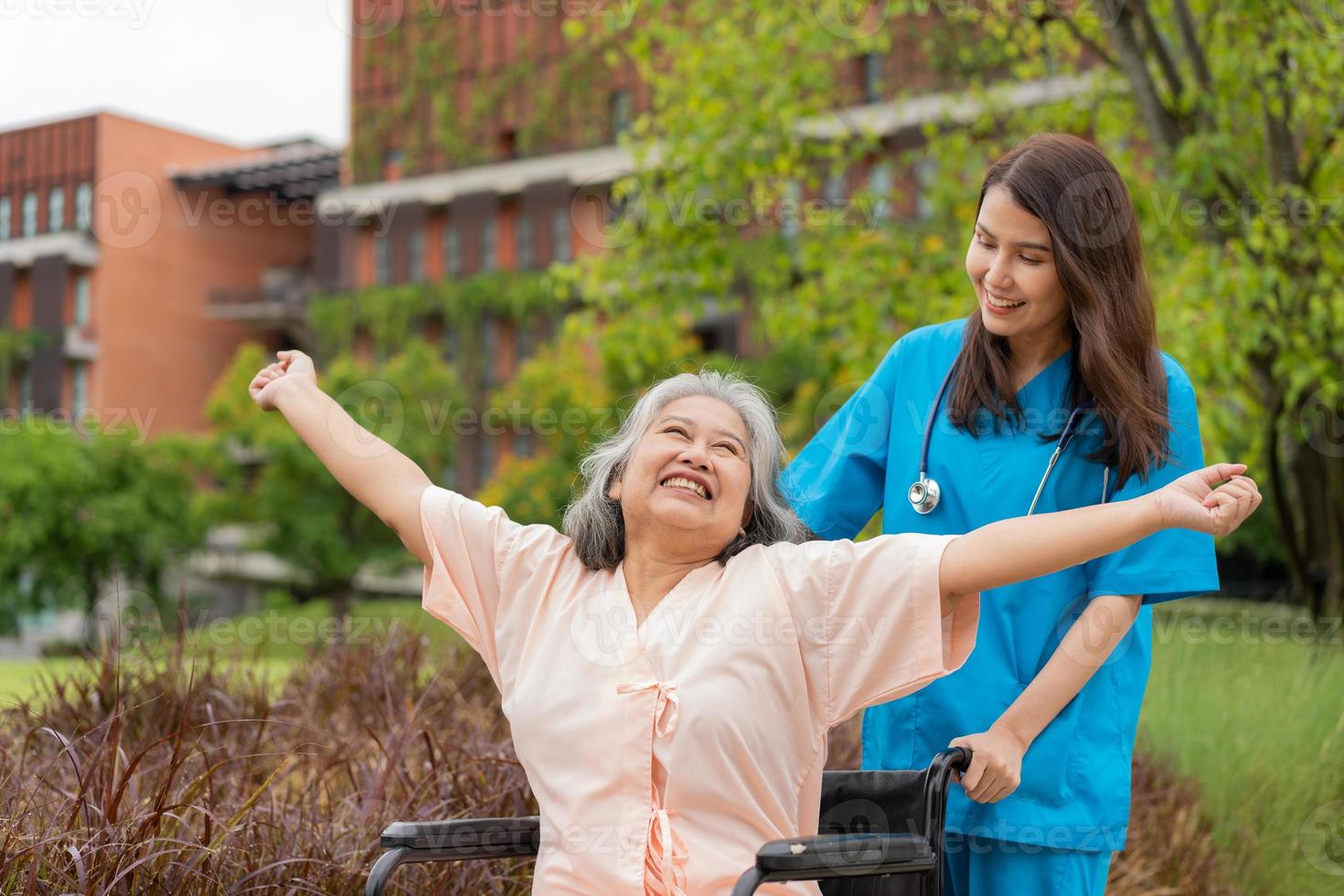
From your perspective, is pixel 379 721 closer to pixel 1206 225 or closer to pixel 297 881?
pixel 297 881

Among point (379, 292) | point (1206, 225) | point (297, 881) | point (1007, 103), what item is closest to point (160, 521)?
point (379, 292)

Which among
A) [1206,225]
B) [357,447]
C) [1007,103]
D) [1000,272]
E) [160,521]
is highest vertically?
[1007,103]

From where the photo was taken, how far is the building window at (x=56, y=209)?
3491 centimetres

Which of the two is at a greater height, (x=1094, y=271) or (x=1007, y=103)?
(x=1007, y=103)

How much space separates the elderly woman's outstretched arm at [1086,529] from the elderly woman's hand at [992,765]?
23 cm

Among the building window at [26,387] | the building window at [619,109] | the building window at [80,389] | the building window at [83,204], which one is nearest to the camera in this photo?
the building window at [619,109]

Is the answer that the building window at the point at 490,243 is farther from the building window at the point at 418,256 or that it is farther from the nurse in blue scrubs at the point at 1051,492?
the nurse in blue scrubs at the point at 1051,492

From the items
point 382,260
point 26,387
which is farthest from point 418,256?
point 26,387

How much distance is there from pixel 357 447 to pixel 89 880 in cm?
92

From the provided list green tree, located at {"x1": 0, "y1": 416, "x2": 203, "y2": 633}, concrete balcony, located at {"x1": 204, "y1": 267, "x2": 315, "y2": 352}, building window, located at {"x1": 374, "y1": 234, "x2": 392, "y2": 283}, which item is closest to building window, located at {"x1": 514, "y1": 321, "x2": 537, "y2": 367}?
building window, located at {"x1": 374, "y1": 234, "x2": 392, "y2": 283}

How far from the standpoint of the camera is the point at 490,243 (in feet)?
108

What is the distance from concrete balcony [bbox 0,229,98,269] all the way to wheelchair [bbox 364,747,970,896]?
3710cm

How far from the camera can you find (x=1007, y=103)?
9492 mm

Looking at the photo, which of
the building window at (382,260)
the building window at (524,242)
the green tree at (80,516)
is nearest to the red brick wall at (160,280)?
the building window at (382,260)
